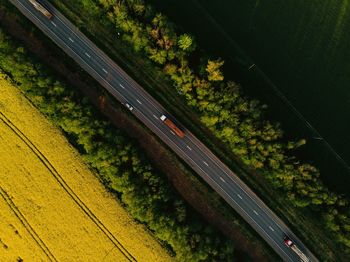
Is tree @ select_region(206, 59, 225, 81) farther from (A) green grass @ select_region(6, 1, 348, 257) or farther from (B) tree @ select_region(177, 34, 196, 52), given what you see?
(A) green grass @ select_region(6, 1, 348, 257)

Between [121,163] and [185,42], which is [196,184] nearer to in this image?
[121,163]

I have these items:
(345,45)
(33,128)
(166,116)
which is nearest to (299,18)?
(345,45)

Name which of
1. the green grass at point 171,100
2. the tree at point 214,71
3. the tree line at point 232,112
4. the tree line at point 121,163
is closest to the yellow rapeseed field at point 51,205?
the tree line at point 121,163

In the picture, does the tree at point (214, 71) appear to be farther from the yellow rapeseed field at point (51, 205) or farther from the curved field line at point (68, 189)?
the curved field line at point (68, 189)

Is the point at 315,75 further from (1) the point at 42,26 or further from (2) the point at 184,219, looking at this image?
(1) the point at 42,26

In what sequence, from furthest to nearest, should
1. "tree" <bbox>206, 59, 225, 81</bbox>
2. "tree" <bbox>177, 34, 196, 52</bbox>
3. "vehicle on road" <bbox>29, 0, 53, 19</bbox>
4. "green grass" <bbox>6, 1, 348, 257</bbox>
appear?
"vehicle on road" <bbox>29, 0, 53, 19</bbox> → "green grass" <bbox>6, 1, 348, 257</bbox> → "tree" <bbox>177, 34, 196, 52</bbox> → "tree" <bbox>206, 59, 225, 81</bbox>

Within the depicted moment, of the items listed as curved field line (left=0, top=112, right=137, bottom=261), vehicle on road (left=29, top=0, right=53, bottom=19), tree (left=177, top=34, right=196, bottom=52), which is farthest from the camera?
vehicle on road (left=29, top=0, right=53, bottom=19)

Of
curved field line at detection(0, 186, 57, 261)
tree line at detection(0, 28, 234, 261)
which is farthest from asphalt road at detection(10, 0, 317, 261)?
curved field line at detection(0, 186, 57, 261)

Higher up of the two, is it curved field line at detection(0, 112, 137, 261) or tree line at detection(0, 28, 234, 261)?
tree line at detection(0, 28, 234, 261)

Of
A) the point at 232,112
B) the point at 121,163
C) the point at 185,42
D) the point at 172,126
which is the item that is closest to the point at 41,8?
the point at 185,42
